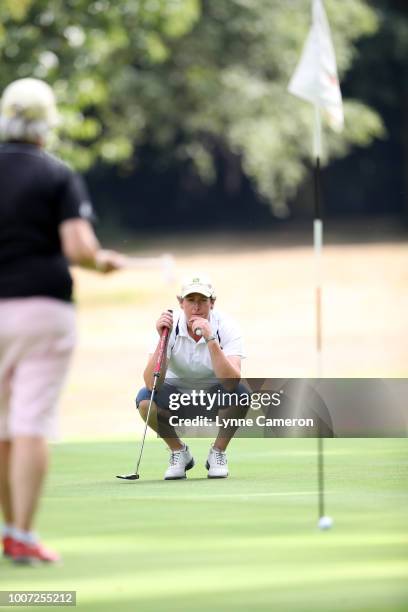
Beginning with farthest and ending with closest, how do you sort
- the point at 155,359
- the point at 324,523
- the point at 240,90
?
the point at 240,90
the point at 155,359
the point at 324,523

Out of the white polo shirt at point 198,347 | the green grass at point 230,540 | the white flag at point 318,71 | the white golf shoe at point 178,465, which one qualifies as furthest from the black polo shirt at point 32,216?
the white golf shoe at point 178,465

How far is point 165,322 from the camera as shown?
30.4ft

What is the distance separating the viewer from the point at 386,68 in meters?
52.7

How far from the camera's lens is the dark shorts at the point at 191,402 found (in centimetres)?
950

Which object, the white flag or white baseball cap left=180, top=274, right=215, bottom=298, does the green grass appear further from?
the white flag

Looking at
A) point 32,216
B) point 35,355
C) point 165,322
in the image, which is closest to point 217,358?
point 165,322

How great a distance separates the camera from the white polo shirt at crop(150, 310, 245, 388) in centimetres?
946

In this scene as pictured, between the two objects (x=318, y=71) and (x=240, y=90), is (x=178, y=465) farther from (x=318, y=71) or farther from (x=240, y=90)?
(x=240, y=90)

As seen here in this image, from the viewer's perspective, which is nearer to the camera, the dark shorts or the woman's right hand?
the woman's right hand

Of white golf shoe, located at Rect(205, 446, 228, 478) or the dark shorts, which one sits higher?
the dark shorts

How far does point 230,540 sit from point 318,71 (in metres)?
2.50

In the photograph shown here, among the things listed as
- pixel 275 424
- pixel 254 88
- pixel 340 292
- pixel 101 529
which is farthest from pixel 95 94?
pixel 101 529

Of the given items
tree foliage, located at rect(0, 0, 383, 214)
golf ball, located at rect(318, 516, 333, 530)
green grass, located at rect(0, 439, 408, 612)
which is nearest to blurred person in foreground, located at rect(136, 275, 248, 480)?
green grass, located at rect(0, 439, 408, 612)

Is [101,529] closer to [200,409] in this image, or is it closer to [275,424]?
[200,409]
